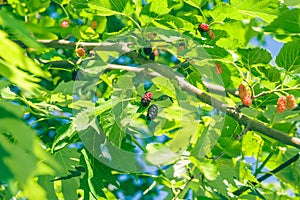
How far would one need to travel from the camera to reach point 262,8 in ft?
3.63

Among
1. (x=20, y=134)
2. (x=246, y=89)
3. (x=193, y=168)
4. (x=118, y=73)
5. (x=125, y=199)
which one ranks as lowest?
(x=125, y=199)

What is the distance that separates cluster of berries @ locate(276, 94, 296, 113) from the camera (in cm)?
114

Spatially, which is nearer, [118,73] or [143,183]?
[118,73]

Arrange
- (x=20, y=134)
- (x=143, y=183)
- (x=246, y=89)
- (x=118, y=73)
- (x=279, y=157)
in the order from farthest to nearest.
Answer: (x=143, y=183), (x=279, y=157), (x=118, y=73), (x=246, y=89), (x=20, y=134)

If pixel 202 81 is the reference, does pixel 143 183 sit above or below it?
below

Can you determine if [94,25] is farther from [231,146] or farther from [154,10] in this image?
[231,146]

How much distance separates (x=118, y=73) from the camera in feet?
4.37

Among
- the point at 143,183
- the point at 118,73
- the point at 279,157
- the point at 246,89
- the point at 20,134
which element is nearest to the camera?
the point at 20,134

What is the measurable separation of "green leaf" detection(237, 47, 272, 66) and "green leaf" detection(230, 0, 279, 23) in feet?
0.21

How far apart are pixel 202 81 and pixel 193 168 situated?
0.20 m

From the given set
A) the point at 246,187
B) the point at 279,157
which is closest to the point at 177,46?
the point at 246,187

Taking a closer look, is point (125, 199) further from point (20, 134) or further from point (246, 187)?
point (20, 134)

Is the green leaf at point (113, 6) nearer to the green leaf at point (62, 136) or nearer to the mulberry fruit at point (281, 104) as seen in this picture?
the green leaf at point (62, 136)

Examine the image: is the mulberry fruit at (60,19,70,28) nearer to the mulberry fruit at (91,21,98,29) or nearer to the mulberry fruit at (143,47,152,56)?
the mulberry fruit at (91,21,98,29)
